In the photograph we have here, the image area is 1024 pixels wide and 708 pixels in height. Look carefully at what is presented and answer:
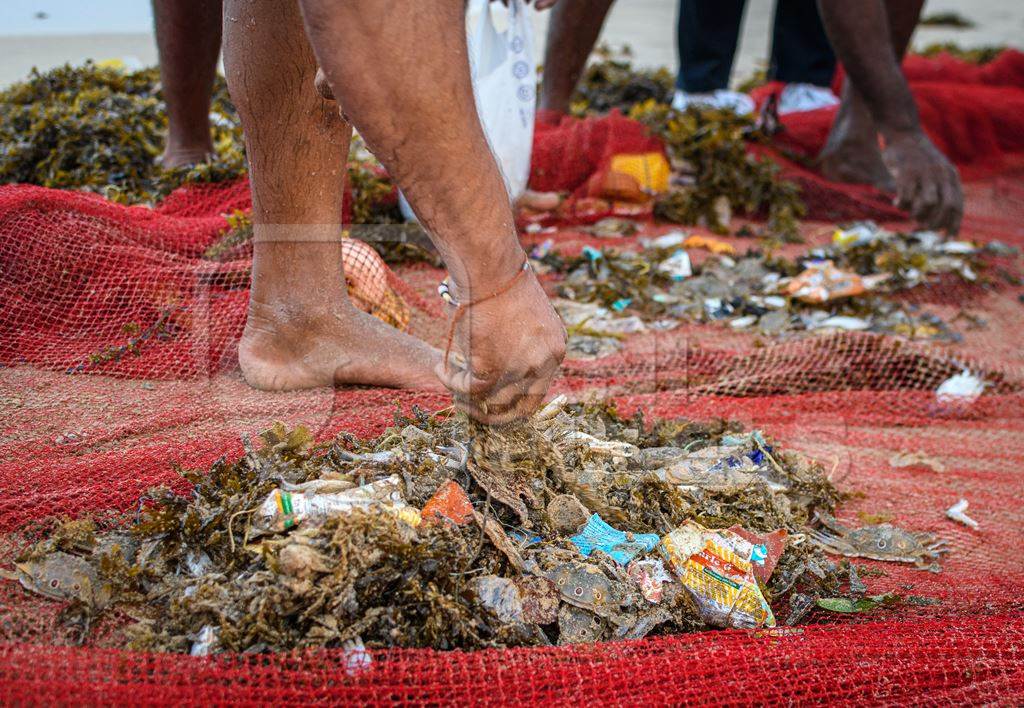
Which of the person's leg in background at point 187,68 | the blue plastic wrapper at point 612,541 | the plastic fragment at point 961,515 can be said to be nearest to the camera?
the blue plastic wrapper at point 612,541

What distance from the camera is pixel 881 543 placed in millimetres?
1954

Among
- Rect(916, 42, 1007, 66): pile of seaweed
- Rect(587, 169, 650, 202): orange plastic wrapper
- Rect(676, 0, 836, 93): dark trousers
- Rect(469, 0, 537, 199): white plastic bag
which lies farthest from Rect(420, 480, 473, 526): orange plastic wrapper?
Rect(916, 42, 1007, 66): pile of seaweed

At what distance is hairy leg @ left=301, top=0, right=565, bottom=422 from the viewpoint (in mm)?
1335

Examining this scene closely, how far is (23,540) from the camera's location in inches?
62.2

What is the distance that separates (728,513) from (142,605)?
3.71 feet

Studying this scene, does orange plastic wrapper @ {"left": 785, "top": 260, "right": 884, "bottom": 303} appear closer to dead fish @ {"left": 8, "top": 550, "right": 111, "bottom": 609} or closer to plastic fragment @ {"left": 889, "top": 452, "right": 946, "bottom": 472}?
plastic fragment @ {"left": 889, "top": 452, "right": 946, "bottom": 472}

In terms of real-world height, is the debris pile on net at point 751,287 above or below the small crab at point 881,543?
above

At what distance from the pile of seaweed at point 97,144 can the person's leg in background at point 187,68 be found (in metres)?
0.10

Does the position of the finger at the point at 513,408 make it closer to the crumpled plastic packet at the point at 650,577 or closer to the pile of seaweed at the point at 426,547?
the pile of seaweed at the point at 426,547

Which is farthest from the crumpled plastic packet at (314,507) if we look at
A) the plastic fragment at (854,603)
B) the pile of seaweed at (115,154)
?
the pile of seaweed at (115,154)

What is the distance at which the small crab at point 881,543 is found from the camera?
1.92m

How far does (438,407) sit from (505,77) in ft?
6.34

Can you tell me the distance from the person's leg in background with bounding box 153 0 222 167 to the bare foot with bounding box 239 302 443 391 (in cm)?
154

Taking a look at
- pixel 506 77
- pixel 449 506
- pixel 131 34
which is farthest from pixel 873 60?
pixel 131 34
